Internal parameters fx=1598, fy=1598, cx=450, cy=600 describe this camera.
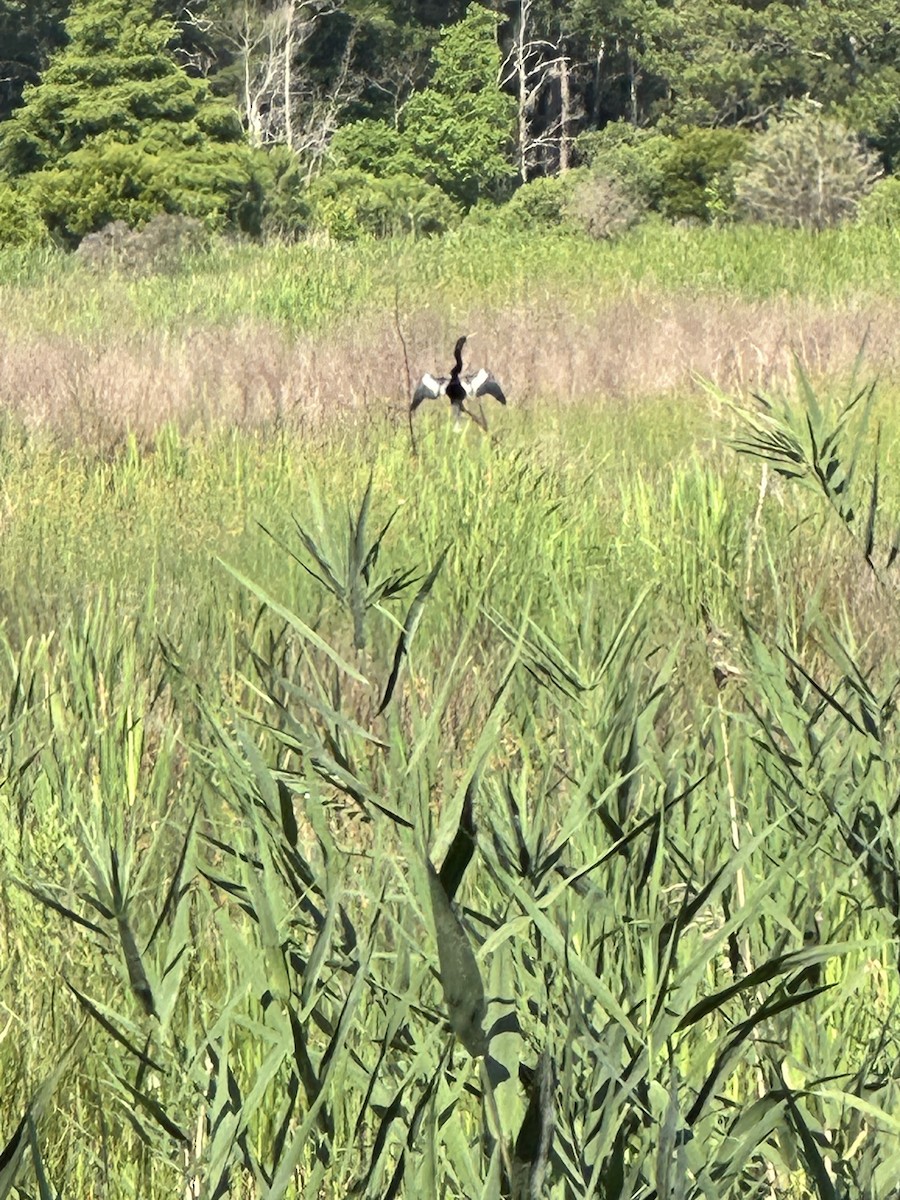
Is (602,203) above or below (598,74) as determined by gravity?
below

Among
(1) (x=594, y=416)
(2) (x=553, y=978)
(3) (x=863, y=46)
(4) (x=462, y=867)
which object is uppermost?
(3) (x=863, y=46)

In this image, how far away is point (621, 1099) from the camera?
67 cm

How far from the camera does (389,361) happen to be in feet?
22.1

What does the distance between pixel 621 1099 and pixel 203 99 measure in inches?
1163

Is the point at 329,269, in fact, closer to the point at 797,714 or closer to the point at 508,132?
the point at 797,714

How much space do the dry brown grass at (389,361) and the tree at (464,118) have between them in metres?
27.5

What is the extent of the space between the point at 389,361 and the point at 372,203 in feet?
76.8

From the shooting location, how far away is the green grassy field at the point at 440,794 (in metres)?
0.70

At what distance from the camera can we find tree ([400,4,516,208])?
116ft

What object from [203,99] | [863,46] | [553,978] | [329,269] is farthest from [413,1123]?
[863,46]

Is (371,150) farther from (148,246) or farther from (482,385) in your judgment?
(482,385)

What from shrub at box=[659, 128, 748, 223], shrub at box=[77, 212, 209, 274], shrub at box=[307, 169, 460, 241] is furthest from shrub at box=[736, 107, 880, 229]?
shrub at box=[77, 212, 209, 274]

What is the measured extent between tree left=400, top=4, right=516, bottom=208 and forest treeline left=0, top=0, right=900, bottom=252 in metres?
0.07

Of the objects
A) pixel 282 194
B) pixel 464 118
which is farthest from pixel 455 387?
pixel 464 118
